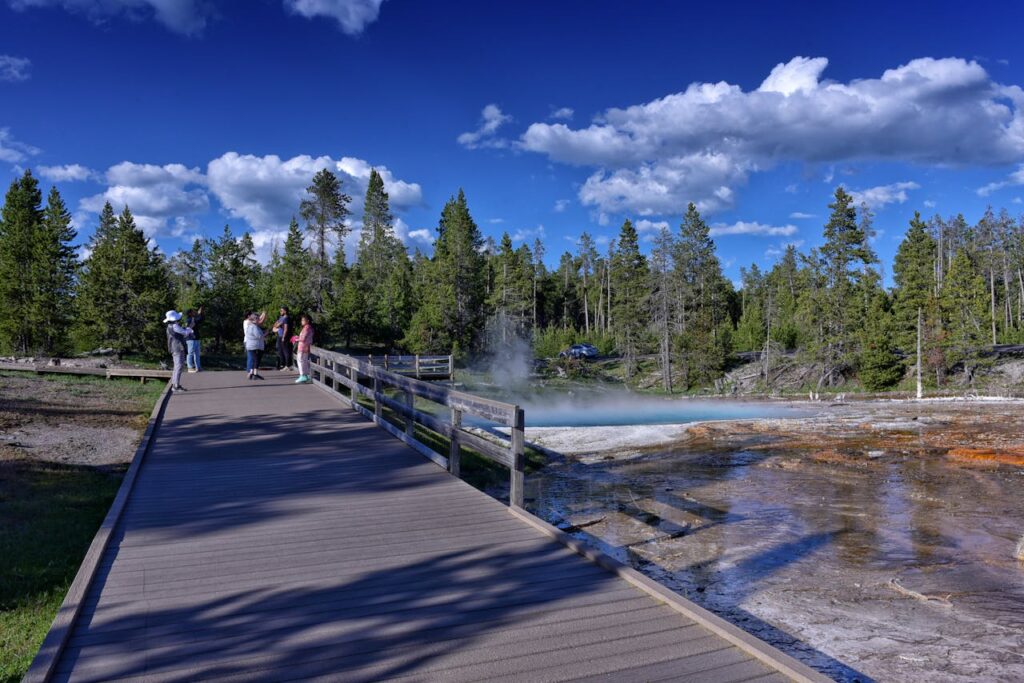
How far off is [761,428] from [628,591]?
2254 cm

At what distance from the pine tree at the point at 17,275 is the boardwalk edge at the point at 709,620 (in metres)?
40.3

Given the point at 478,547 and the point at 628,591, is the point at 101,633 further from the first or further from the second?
the point at 628,591

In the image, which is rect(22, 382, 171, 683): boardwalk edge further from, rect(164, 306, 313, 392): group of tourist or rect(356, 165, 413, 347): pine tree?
rect(356, 165, 413, 347): pine tree

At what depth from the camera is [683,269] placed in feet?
192

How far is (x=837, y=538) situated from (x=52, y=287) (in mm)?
40797

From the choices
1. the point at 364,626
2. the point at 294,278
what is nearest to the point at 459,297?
the point at 294,278

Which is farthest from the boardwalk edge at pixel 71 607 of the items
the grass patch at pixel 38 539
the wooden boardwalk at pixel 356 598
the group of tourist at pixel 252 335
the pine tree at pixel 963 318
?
the pine tree at pixel 963 318

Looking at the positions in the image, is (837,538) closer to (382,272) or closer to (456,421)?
(456,421)

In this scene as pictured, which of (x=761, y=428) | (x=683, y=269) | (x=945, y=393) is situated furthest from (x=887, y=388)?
(x=761, y=428)

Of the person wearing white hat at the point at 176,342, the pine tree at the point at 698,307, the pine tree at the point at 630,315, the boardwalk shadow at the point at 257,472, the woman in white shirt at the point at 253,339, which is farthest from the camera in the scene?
the pine tree at the point at 630,315

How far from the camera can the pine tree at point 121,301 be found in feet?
113

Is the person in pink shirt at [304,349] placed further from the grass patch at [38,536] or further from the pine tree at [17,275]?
the pine tree at [17,275]

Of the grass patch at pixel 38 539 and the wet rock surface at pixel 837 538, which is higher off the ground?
the grass patch at pixel 38 539

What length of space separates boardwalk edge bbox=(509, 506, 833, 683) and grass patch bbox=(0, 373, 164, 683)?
370 cm
